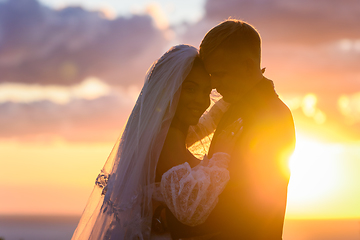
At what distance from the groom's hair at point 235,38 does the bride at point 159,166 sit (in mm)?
449

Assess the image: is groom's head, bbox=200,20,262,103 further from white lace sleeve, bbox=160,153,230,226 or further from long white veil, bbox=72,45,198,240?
white lace sleeve, bbox=160,153,230,226

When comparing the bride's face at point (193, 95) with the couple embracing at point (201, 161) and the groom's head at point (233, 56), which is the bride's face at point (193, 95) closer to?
the couple embracing at point (201, 161)

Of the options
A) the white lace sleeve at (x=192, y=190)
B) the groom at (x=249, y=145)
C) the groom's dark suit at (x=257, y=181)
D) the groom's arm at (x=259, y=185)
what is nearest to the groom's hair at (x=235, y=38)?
the groom at (x=249, y=145)

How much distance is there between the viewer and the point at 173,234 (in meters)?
4.99

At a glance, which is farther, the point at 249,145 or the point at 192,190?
the point at 249,145

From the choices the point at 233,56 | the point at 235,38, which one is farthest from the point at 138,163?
the point at 235,38

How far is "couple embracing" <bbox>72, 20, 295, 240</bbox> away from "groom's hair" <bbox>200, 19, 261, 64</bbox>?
1 centimetres

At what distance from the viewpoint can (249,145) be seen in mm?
4984

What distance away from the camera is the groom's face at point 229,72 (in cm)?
523

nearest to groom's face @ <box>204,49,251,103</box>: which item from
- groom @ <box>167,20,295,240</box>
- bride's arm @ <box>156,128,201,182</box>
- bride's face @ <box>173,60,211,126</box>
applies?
groom @ <box>167,20,295,240</box>

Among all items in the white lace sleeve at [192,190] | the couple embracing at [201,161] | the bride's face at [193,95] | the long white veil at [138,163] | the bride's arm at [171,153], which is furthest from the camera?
the bride's face at [193,95]

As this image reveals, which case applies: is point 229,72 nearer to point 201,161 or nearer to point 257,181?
point 201,161

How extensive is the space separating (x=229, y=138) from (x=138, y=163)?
1.37 meters

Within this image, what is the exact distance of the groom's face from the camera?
5.23 m
